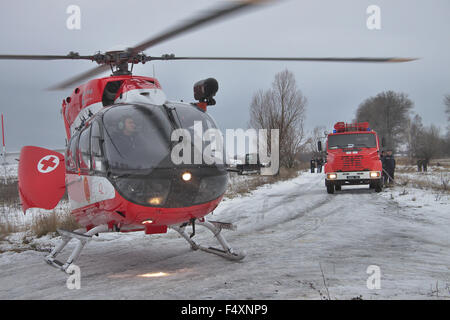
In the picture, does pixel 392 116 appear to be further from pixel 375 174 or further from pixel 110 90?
pixel 110 90

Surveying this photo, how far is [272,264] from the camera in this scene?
5758mm

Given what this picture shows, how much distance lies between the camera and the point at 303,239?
25.5 feet

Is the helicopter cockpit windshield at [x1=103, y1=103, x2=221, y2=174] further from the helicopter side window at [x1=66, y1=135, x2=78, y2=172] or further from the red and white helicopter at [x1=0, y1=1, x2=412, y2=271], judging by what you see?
the helicopter side window at [x1=66, y1=135, x2=78, y2=172]

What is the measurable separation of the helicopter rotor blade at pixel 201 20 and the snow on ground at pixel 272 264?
105 inches

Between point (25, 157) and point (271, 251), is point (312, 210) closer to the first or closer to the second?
point (271, 251)

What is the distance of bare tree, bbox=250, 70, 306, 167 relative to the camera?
118 feet

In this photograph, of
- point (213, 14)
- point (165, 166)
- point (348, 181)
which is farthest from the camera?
point (348, 181)

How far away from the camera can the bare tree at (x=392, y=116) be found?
63.6 m

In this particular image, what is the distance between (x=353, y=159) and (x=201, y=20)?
14368mm

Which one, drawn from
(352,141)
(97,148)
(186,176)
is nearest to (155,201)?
(186,176)

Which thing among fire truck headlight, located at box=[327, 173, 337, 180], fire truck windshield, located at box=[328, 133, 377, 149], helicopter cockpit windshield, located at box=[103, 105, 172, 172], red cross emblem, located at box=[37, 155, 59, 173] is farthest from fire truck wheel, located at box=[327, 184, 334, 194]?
helicopter cockpit windshield, located at box=[103, 105, 172, 172]
